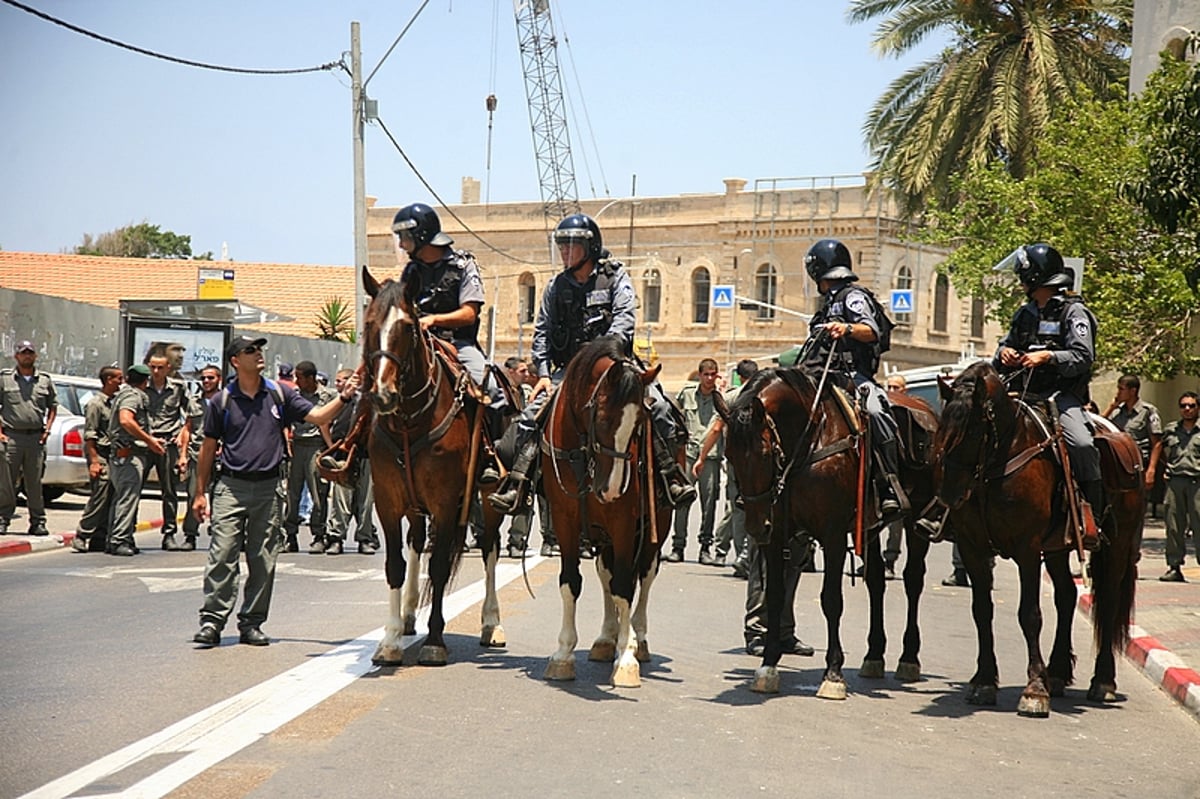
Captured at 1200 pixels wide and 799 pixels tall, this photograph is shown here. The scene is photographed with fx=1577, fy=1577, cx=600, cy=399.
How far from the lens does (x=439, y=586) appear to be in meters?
10.1

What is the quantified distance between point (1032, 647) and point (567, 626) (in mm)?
2787

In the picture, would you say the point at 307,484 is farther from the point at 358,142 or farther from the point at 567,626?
the point at 358,142

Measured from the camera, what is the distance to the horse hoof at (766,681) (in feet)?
31.2

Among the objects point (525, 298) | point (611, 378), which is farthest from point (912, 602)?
point (525, 298)

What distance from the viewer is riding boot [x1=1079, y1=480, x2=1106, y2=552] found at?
9.80 metres

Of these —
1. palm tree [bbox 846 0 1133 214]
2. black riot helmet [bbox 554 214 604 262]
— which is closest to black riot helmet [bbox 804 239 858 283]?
black riot helmet [bbox 554 214 604 262]

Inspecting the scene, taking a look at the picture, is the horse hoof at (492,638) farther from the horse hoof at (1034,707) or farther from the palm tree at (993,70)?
the palm tree at (993,70)

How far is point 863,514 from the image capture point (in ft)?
32.5

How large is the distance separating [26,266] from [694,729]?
56524 millimetres

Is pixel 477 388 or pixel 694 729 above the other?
pixel 477 388

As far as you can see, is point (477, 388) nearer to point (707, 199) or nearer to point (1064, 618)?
point (1064, 618)

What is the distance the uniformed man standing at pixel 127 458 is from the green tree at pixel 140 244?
7879cm

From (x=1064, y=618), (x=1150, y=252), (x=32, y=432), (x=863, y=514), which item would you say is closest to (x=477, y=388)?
(x=863, y=514)

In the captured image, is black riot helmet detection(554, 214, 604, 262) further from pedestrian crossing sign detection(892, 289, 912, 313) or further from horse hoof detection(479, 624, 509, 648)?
pedestrian crossing sign detection(892, 289, 912, 313)
